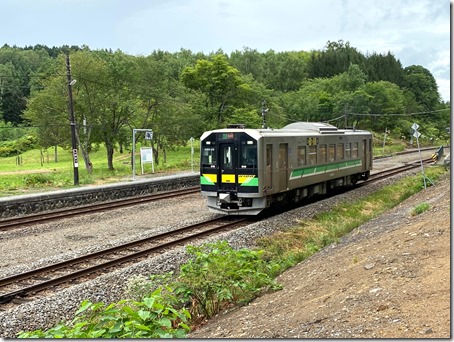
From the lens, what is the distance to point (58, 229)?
14961 millimetres

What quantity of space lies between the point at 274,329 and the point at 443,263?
98.9 inches

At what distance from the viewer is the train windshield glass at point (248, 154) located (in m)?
14.9

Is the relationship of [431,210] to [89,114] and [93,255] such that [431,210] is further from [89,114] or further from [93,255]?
[89,114]

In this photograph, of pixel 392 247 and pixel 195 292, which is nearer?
pixel 195 292

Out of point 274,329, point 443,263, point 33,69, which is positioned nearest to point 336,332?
point 274,329

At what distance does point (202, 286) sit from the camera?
25.1 feet

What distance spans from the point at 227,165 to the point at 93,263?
567 centimetres

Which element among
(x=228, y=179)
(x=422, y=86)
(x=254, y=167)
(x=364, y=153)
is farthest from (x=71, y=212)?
(x=422, y=86)

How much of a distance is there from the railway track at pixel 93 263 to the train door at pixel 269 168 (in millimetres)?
1649

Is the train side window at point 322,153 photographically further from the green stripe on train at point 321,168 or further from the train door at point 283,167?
the train door at point 283,167

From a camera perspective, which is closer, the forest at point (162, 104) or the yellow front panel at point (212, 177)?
the yellow front panel at point (212, 177)

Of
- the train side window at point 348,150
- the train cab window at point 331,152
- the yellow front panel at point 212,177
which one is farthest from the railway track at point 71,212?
the train side window at point 348,150

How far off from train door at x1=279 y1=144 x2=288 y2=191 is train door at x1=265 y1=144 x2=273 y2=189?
59cm

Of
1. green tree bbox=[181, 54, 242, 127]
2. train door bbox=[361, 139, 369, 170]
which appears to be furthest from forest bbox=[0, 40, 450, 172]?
train door bbox=[361, 139, 369, 170]
